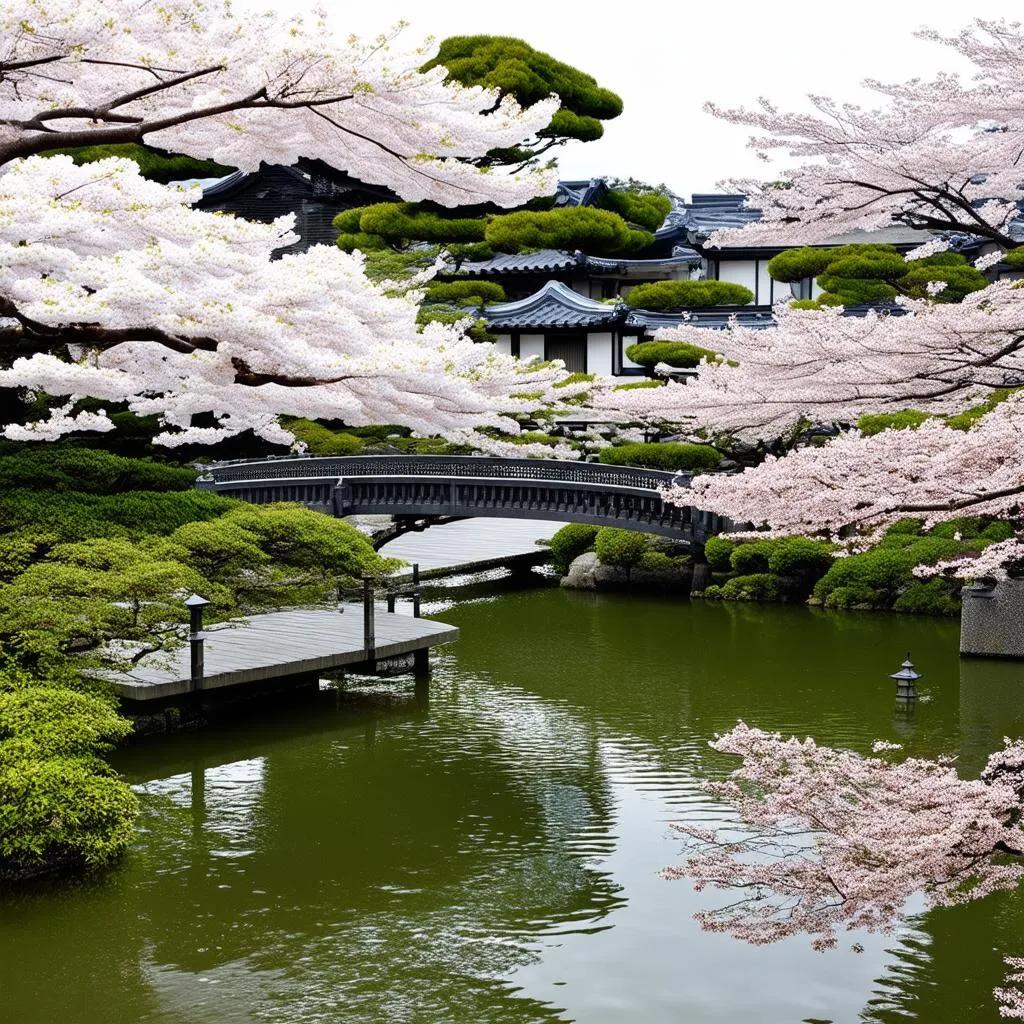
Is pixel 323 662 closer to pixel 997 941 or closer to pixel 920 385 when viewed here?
pixel 997 941

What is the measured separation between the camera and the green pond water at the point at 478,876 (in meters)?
9.70

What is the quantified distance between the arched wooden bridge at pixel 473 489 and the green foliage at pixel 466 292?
Result: 9.82 meters

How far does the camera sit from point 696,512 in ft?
89.0

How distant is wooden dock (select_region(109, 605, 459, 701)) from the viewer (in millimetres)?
16203

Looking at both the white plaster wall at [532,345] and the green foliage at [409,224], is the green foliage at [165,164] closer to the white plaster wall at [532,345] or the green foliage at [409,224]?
the green foliage at [409,224]

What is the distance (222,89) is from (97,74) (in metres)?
1.87

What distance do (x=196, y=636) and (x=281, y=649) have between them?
8.89 ft

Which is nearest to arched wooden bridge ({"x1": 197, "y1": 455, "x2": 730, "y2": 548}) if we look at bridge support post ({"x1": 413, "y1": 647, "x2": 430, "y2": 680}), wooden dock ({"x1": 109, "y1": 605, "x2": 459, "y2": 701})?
wooden dock ({"x1": 109, "y1": 605, "x2": 459, "y2": 701})

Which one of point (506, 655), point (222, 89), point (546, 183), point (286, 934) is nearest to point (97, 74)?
point (222, 89)

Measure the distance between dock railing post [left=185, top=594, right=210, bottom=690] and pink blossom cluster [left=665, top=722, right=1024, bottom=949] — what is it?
8.12 m

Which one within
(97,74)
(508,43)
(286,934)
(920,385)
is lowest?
(286,934)

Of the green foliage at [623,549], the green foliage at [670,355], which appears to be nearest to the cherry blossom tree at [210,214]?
the green foliage at [623,549]

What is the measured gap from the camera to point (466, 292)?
3953 centimetres

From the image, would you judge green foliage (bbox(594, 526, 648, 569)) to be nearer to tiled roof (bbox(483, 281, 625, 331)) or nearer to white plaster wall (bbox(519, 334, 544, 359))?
tiled roof (bbox(483, 281, 625, 331))
